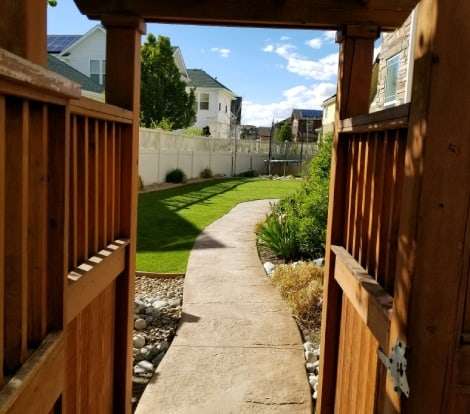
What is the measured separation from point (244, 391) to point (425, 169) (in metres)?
2.65

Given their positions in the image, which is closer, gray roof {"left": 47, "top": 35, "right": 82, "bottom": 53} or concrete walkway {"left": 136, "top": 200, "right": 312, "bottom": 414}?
concrete walkway {"left": 136, "top": 200, "right": 312, "bottom": 414}

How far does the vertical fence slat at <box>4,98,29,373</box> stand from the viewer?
4.09 ft

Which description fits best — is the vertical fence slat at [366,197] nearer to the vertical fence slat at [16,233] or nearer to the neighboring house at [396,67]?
the vertical fence slat at [16,233]

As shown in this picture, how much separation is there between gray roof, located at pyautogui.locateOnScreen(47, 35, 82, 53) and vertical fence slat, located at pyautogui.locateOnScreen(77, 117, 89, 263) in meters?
24.7

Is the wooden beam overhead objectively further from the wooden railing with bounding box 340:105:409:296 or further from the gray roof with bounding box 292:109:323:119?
the gray roof with bounding box 292:109:323:119

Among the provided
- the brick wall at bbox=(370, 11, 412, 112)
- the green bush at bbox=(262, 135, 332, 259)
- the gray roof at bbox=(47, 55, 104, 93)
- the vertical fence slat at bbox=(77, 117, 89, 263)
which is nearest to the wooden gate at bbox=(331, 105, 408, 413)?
the vertical fence slat at bbox=(77, 117, 89, 263)

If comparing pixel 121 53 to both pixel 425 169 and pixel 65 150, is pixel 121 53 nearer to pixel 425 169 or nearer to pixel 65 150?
pixel 65 150

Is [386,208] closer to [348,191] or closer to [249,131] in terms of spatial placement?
[348,191]

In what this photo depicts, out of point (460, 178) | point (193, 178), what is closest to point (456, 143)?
point (460, 178)

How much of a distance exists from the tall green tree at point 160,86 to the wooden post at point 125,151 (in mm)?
19824

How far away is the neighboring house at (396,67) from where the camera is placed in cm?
788

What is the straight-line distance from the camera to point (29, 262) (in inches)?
56.3

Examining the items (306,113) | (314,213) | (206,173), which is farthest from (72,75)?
(306,113)

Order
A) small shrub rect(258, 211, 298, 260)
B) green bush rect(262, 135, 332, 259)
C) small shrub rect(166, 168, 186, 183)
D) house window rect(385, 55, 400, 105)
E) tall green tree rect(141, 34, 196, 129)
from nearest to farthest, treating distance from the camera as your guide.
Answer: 1. green bush rect(262, 135, 332, 259)
2. small shrub rect(258, 211, 298, 260)
3. house window rect(385, 55, 400, 105)
4. small shrub rect(166, 168, 186, 183)
5. tall green tree rect(141, 34, 196, 129)
